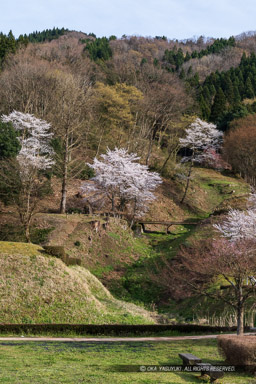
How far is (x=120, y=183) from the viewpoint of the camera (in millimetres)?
43688

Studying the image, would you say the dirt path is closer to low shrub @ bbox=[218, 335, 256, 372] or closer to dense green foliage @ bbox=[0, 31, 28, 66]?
low shrub @ bbox=[218, 335, 256, 372]

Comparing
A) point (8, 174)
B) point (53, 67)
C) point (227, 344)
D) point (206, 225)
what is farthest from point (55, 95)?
point (227, 344)

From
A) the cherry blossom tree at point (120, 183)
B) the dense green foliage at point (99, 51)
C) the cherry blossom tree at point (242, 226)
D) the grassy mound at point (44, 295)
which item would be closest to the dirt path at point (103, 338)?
the grassy mound at point (44, 295)

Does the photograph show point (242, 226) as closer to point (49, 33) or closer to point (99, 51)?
point (99, 51)

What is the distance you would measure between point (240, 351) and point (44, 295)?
487 inches

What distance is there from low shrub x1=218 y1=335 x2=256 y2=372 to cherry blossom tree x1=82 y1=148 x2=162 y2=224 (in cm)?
3140

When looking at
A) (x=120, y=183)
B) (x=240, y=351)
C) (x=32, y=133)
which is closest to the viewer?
(x=240, y=351)

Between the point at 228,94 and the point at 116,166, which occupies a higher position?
the point at 228,94

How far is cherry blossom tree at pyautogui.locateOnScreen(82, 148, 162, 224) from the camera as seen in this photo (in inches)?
1700

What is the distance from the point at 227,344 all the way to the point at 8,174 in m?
27.6

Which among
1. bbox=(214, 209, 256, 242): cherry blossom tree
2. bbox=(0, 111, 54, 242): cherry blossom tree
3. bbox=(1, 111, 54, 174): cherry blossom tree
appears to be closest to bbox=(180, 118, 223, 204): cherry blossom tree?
bbox=(1, 111, 54, 174): cherry blossom tree

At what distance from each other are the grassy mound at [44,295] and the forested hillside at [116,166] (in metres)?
5.17

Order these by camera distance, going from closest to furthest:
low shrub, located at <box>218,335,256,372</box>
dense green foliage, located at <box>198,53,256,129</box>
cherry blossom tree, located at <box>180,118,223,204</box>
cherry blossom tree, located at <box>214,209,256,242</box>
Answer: low shrub, located at <box>218,335,256,372</box> → cherry blossom tree, located at <box>214,209,256,242</box> → cherry blossom tree, located at <box>180,118,223,204</box> → dense green foliage, located at <box>198,53,256,129</box>

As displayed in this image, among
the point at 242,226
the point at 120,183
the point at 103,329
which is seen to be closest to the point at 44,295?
the point at 103,329
